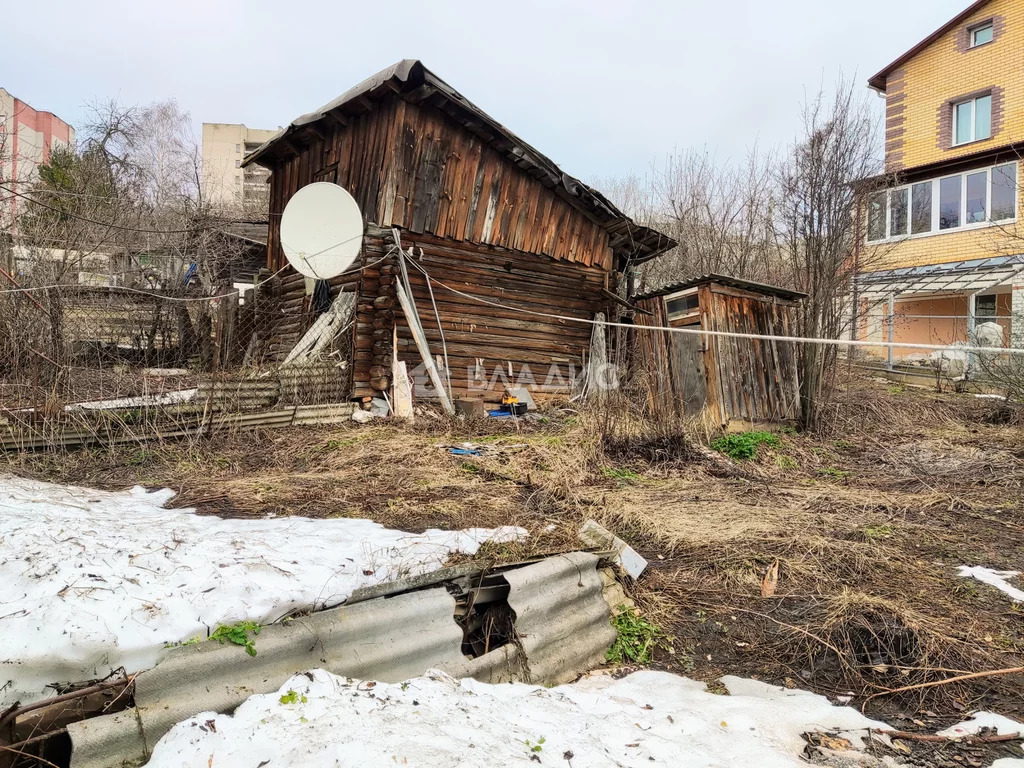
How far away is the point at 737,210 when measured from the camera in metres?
17.1

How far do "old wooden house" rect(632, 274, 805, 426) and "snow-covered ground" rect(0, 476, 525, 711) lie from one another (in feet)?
18.5

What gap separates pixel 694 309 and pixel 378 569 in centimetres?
742

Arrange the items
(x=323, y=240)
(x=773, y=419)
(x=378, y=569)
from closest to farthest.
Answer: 1. (x=378, y=569)
2. (x=323, y=240)
3. (x=773, y=419)

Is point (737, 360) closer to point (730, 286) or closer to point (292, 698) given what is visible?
point (730, 286)

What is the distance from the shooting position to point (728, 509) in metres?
5.04

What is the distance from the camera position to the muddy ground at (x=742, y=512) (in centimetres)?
276

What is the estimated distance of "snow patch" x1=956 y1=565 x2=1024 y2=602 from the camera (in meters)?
3.34

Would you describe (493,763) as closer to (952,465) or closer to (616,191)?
(952,465)

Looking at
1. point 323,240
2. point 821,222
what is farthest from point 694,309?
point 323,240

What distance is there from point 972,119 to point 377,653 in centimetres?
2223

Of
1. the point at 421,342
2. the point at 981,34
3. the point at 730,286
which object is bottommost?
the point at 421,342

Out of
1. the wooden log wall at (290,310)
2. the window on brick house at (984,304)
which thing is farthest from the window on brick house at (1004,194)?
the wooden log wall at (290,310)

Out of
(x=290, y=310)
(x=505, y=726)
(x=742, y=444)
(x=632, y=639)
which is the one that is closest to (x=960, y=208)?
(x=742, y=444)

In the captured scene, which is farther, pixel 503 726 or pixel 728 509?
pixel 728 509
